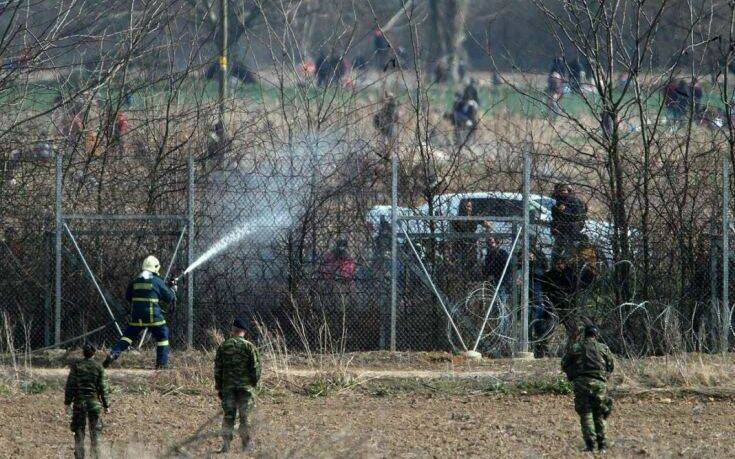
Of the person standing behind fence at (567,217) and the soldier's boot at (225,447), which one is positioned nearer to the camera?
the soldier's boot at (225,447)

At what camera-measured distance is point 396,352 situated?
13344 mm

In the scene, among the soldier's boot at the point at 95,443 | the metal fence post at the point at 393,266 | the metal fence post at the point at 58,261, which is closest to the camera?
the soldier's boot at the point at 95,443

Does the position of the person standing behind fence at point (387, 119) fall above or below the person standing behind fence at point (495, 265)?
above

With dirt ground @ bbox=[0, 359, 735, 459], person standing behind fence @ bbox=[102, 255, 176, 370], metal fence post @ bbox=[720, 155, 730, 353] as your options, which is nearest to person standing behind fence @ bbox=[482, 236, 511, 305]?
dirt ground @ bbox=[0, 359, 735, 459]

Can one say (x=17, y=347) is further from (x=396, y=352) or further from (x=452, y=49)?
(x=452, y=49)

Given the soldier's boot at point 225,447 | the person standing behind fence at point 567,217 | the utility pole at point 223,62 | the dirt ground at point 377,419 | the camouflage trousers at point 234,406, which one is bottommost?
the soldier's boot at point 225,447

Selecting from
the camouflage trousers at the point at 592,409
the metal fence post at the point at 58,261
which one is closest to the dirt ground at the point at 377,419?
the camouflage trousers at the point at 592,409

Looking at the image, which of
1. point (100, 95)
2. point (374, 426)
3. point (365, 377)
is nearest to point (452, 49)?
point (100, 95)

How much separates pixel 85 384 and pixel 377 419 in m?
2.66

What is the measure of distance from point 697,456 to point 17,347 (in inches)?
328

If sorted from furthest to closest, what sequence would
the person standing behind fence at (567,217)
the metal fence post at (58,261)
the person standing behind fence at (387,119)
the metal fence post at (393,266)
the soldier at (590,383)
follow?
the person standing behind fence at (387,119)
the person standing behind fence at (567,217)
the metal fence post at (58,261)
the metal fence post at (393,266)
the soldier at (590,383)

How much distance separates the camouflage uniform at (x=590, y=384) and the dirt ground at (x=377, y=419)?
21 cm

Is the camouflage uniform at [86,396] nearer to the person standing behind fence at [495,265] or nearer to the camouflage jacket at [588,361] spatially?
the camouflage jacket at [588,361]

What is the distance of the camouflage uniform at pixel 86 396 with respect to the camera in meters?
9.14
